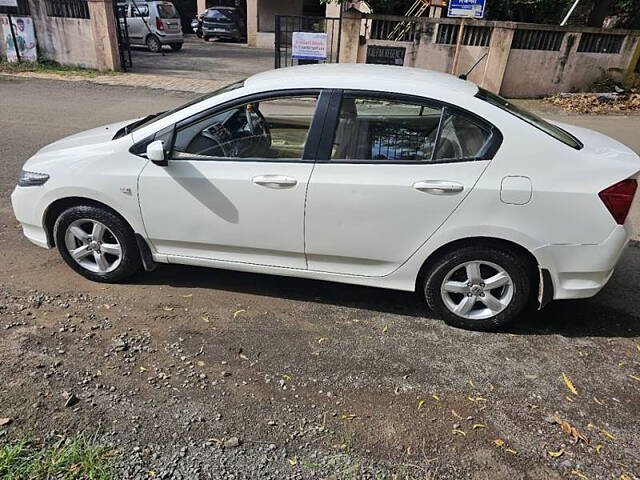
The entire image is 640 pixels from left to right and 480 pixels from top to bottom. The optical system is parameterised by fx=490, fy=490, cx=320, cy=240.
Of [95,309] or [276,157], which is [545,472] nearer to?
[276,157]

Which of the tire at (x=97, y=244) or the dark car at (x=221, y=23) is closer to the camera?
the tire at (x=97, y=244)

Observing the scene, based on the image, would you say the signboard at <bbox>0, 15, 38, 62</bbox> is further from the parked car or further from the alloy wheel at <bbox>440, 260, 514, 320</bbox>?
the alloy wheel at <bbox>440, 260, 514, 320</bbox>

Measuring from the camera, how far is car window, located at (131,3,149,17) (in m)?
19.1

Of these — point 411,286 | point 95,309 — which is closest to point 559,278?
point 411,286

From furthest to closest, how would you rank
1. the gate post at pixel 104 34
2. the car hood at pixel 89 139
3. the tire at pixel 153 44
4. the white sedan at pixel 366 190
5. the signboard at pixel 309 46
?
1. the tire at pixel 153 44
2. the gate post at pixel 104 34
3. the signboard at pixel 309 46
4. the car hood at pixel 89 139
5. the white sedan at pixel 366 190

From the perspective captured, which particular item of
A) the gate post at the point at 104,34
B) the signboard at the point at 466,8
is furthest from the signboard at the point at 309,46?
the gate post at the point at 104,34

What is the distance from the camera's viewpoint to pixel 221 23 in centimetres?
2580

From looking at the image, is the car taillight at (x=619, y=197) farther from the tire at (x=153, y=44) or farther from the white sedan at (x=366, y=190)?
the tire at (x=153, y=44)

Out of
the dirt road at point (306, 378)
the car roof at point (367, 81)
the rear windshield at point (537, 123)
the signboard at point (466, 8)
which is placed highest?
the signboard at point (466, 8)

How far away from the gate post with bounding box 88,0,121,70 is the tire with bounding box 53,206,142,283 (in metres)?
11.9

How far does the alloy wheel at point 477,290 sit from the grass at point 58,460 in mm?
2272

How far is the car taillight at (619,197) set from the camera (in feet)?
9.84

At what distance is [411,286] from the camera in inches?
136

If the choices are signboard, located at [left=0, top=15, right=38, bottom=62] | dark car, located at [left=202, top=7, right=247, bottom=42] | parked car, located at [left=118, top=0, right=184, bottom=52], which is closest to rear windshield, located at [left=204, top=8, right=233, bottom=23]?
dark car, located at [left=202, top=7, right=247, bottom=42]
